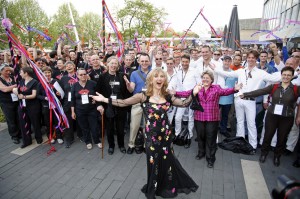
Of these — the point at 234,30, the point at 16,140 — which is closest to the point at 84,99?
the point at 16,140

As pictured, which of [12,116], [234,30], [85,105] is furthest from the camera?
[234,30]

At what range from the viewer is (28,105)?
16.6 feet

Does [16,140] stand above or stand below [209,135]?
below

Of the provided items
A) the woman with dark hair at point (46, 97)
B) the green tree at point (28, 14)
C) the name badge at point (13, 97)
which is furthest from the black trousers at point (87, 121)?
the green tree at point (28, 14)

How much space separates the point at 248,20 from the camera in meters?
58.0

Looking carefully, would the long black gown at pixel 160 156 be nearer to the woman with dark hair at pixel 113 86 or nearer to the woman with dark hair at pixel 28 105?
the woman with dark hair at pixel 113 86

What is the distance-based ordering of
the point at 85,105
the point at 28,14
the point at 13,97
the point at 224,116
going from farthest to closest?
1. the point at 28,14
2. the point at 224,116
3. the point at 13,97
4. the point at 85,105

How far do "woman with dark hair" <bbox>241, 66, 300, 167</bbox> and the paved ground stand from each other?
0.62m

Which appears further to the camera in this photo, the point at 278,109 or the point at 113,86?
the point at 113,86

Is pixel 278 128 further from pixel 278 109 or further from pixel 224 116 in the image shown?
pixel 224 116

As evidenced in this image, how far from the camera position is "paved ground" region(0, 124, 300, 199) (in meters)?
3.51

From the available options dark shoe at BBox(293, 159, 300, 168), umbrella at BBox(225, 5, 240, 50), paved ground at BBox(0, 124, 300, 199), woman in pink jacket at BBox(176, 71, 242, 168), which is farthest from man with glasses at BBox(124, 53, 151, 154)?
umbrella at BBox(225, 5, 240, 50)

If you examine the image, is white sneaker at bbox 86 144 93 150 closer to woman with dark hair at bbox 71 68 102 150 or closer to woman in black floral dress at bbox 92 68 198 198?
woman with dark hair at bbox 71 68 102 150

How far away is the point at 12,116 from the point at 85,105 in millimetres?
2216
